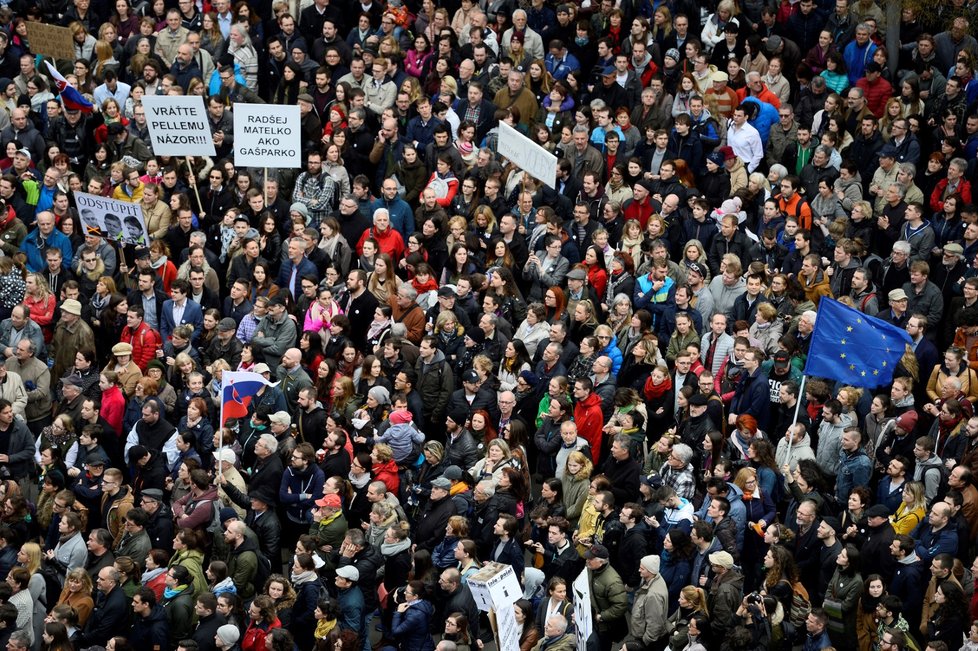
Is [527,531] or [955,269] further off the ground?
[955,269]

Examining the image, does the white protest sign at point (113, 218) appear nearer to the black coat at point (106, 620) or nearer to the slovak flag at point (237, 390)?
the slovak flag at point (237, 390)

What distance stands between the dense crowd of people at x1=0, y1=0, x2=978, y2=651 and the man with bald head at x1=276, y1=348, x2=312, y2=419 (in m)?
0.05

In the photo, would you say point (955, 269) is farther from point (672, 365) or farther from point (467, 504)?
point (467, 504)

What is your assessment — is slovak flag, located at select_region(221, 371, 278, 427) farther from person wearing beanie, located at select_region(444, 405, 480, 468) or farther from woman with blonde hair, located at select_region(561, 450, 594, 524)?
woman with blonde hair, located at select_region(561, 450, 594, 524)

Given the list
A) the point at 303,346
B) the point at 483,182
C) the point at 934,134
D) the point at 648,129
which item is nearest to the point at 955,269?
the point at 934,134

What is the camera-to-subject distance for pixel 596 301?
18234 millimetres

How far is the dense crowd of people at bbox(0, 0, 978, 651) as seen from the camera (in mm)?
14406

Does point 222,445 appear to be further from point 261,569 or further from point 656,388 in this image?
point 656,388

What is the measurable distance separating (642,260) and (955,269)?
3334 millimetres

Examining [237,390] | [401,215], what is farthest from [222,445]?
[401,215]

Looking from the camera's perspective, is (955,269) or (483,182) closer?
(955,269)

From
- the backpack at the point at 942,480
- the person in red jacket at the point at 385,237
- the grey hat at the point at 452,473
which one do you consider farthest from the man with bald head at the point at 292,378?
the backpack at the point at 942,480

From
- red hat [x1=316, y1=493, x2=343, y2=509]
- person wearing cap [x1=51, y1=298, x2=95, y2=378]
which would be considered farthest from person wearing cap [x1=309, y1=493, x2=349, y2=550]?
person wearing cap [x1=51, y1=298, x2=95, y2=378]

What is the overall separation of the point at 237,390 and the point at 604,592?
4170 millimetres
